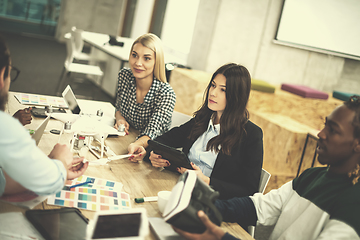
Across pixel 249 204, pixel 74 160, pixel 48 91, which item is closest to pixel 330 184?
pixel 249 204

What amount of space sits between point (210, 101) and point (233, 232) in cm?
77

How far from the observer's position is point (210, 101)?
6.25ft

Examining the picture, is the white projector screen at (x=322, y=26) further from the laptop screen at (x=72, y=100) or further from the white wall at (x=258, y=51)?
the laptop screen at (x=72, y=100)

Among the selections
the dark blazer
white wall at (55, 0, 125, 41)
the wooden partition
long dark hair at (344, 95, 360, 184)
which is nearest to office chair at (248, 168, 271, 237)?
the dark blazer

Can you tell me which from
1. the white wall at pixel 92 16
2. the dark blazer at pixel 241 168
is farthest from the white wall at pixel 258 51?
the white wall at pixel 92 16

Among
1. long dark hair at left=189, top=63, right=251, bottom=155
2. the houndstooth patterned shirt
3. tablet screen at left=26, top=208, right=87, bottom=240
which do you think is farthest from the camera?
the houndstooth patterned shirt

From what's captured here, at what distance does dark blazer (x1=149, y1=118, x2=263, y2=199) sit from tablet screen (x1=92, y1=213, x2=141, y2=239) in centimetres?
77

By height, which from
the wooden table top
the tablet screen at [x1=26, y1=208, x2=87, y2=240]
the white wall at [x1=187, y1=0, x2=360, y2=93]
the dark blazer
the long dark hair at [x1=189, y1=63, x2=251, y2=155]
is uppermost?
the white wall at [x1=187, y1=0, x2=360, y2=93]

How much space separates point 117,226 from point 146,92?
5.25 feet

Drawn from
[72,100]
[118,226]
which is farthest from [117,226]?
[72,100]

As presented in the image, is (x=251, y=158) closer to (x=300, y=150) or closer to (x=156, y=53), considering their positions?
(x=156, y=53)

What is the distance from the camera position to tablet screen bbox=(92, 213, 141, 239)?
3.13ft

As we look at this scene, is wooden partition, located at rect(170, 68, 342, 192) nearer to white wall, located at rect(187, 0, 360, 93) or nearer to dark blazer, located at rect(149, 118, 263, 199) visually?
white wall, located at rect(187, 0, 360, 93)

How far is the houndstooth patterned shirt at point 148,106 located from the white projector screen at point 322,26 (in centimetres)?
337
